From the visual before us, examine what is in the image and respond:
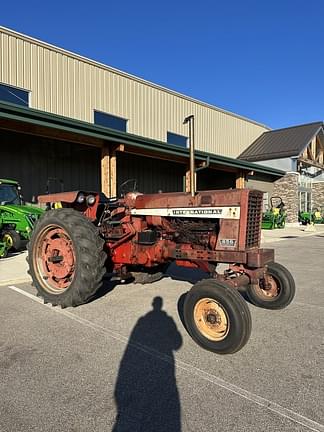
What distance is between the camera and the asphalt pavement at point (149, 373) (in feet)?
6.82

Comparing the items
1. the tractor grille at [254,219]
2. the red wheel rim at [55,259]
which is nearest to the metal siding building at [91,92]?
the red wheel rim at [55,259]

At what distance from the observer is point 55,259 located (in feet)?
14.2

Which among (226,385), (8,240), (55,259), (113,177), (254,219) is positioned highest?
(113,177)

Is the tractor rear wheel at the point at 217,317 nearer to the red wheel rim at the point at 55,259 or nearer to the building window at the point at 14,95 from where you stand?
the red wheel rim at the point at 55,259

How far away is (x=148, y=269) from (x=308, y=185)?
23.2 meters

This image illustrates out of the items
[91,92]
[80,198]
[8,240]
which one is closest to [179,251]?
[80,198]

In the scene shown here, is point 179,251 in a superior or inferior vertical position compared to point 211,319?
superior

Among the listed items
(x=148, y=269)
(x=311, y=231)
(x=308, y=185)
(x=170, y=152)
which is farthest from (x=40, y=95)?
(x=308, y=185)

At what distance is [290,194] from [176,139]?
842cm

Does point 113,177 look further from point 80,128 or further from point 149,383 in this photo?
point 149,383

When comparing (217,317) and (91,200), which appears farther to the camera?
(91,200)

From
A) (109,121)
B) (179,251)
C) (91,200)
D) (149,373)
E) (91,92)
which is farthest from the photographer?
(109,121)

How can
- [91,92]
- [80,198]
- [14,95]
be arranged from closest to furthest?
[80,198]
[14,95]
[91,92]

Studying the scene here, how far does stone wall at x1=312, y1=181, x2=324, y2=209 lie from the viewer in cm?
2642
